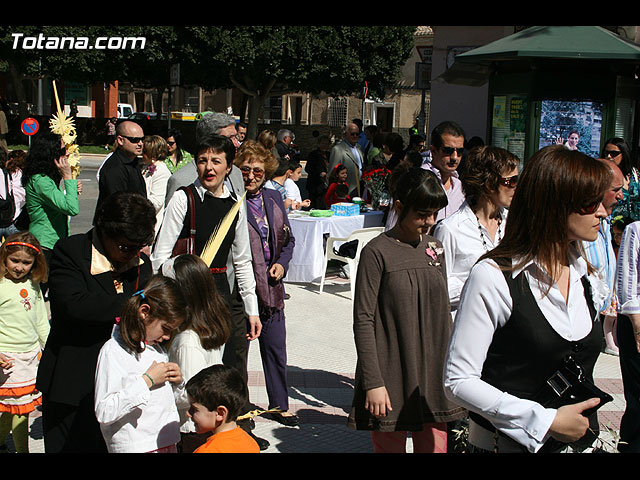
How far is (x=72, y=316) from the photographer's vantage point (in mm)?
3205

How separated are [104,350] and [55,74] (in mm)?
35778

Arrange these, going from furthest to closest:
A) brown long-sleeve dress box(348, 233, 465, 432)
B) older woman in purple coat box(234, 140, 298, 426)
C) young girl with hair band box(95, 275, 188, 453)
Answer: older woman in purple coat box(234, 140, 298, 426), brown long-sleeve dress box(348, 233, 465, 432), young girl with hair band box(95, 275, 188, 453)

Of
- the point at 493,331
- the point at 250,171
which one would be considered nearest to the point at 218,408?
the point at 493,331

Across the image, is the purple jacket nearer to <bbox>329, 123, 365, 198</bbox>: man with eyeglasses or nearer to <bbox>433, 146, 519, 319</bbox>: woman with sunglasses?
<bbox>433, 146, 519, 319</bbox>: woman with sunglasses

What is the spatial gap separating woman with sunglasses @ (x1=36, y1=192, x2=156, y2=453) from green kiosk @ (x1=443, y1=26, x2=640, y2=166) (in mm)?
8783

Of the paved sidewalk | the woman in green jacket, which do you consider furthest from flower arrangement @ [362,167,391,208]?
the woman in green jacket

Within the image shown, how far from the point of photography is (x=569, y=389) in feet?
7.47

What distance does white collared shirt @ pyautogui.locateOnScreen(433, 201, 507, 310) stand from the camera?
4059 millimetres

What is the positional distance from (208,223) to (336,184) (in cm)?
647

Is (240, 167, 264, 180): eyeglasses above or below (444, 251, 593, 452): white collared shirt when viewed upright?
above

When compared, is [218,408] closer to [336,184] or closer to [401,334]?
[401,334]

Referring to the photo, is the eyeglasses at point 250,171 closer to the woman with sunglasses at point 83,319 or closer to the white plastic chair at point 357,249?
the woman with sunglasses at point 83,319

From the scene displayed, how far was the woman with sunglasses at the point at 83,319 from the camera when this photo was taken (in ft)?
10.7

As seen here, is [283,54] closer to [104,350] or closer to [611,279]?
[611,279]
